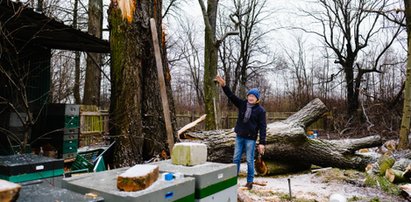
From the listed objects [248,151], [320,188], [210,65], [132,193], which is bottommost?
[320,188]

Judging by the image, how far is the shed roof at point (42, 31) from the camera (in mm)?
4137

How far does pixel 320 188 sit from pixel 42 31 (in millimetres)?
5518

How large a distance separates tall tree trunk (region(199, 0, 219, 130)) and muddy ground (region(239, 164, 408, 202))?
5779 millimetres

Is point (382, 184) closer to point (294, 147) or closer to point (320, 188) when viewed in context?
point (320, 188)

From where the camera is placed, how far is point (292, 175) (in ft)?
22.6

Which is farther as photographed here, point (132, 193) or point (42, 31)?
point (42, 31)

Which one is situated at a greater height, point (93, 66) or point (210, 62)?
point (210, 62)

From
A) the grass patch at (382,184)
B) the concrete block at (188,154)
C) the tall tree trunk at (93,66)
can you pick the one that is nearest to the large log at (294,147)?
the grass patch at (382,184)

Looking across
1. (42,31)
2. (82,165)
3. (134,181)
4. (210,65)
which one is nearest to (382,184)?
(82,165)

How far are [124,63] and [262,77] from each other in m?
25.8

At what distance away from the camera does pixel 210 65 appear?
13047mm

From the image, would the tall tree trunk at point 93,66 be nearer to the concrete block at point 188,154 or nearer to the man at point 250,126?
the man at point 250,126

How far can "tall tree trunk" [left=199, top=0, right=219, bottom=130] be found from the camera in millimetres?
12555

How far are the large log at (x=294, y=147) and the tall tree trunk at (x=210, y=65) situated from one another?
535 centimetres
